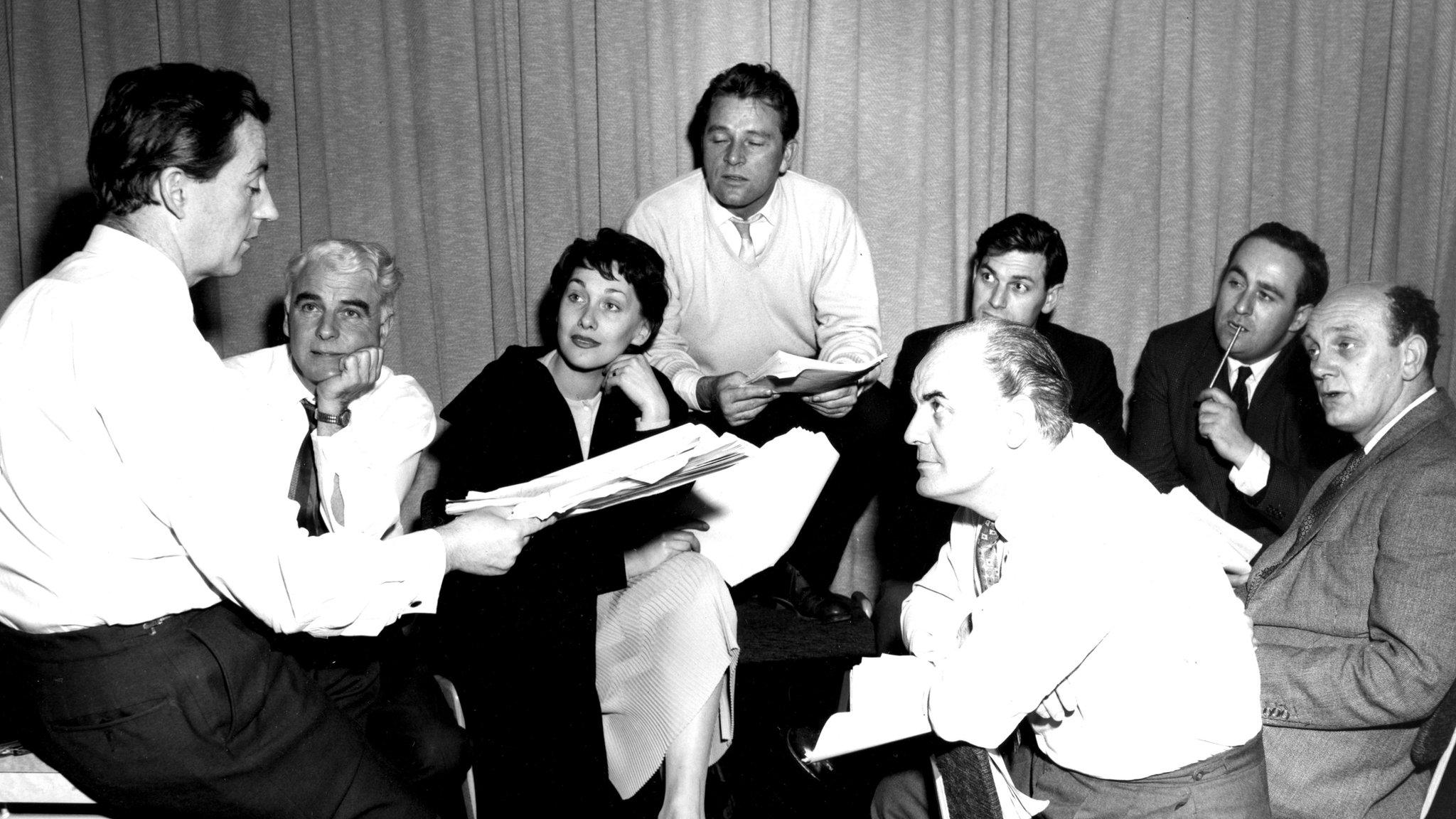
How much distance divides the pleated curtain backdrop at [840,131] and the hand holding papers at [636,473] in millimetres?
2677

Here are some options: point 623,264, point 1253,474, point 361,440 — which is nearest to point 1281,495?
point 1253,474

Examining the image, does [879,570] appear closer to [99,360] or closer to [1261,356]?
[1261,356]

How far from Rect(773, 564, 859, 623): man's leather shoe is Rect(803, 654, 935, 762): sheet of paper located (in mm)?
2191

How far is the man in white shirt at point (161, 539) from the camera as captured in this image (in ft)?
5.08

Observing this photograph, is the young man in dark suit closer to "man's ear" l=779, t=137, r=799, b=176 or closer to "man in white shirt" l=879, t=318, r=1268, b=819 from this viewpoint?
"man's ear" l=779, t=137, r=799, b=176

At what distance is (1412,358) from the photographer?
2.44 m

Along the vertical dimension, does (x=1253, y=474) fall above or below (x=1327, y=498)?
below

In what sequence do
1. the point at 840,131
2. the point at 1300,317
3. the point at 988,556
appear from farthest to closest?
the point at 840,131
the point at 1300,317
the point at 988,556

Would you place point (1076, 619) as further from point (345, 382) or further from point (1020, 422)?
point (345, 382)

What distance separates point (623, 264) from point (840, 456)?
1.03 meters

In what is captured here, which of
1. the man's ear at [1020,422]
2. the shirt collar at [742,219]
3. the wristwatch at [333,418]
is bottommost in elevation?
→ the wristwatch at [333,418]

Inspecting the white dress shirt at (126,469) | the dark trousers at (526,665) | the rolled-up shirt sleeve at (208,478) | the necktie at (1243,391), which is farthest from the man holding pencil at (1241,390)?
the white dress shirt at (126,469)

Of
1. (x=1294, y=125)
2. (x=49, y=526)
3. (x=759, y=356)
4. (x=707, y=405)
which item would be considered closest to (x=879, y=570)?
(x=759, y=356)

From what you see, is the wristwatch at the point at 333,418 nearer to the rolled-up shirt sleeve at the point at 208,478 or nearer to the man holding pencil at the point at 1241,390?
the rolled-up shirt sleeve at the point at 208,478
